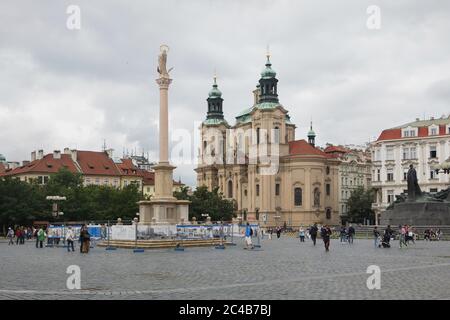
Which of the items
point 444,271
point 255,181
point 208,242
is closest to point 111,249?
point 208,242

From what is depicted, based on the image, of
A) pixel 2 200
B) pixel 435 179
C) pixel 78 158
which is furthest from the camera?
pixel 78 158

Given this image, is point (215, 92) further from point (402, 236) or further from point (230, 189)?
point (402, 236)

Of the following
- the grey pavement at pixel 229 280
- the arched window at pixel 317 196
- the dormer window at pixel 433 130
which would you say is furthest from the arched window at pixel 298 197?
the grey pavement at pixel 229 280

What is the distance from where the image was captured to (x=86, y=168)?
12331 cm

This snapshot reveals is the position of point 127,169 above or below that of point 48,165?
below

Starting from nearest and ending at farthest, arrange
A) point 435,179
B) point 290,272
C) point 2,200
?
point 290,272 < point 2,200 < point 435,179

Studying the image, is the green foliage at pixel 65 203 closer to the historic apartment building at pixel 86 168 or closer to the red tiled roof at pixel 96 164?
the historic apartment building at pixel 86 168

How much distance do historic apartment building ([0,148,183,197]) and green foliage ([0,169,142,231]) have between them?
72.2ft

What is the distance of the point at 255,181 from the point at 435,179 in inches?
1313

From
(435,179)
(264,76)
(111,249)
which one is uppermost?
(264,76)

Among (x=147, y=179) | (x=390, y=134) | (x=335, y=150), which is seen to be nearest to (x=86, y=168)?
(x=147, y=179)

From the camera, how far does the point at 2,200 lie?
73125 mm

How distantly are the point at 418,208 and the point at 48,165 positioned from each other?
83.4 m

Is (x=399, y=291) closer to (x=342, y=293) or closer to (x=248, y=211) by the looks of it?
(x=342, y=293)
